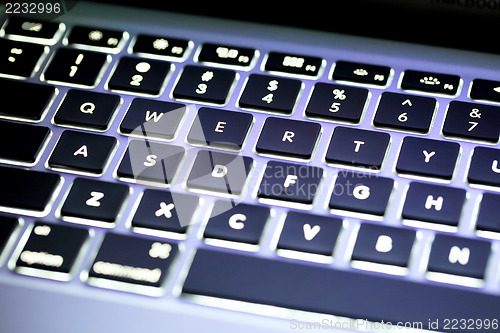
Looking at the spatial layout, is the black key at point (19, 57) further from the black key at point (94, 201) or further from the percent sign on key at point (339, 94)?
the percent sign on key at point (339, 94)

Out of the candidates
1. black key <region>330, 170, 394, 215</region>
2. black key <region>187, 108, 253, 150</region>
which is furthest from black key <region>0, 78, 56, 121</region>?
black key <region>330, 170, 394, 215</region>

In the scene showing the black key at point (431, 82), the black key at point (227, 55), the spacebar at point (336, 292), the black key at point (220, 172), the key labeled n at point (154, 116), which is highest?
the black key at point (431, 82)

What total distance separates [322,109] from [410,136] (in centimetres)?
6

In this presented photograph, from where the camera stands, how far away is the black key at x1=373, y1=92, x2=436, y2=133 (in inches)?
18.0

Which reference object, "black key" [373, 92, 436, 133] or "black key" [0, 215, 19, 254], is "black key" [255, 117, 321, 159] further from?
"black key" [0, 215, 19, 254]

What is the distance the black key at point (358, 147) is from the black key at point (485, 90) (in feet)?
0.24

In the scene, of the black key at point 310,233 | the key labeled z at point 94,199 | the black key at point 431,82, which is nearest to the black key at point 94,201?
the key labeled z at point 94,199

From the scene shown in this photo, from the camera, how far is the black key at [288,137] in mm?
450

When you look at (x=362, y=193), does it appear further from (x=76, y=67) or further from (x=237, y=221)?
(x=76, y=67)

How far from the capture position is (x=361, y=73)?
1.61ft

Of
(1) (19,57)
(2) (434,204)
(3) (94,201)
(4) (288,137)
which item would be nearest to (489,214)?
(2) (434,204)

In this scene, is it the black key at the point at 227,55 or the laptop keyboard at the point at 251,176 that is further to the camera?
the black key at the point at 227,55

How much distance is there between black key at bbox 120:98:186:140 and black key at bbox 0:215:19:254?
93mm

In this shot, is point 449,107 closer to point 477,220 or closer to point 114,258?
point 477,220
